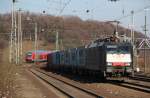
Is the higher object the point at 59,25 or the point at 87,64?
the point at 59,25

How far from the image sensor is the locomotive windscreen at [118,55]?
30.8 metres

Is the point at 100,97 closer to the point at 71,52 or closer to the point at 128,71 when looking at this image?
the point at 128,71

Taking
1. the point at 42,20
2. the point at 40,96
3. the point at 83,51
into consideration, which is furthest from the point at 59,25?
the point at 40,96

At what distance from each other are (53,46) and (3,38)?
85.1 ft

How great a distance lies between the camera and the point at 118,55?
3119cm

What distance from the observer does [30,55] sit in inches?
3903

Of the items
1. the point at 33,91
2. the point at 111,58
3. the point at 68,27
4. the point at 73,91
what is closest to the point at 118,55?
the point at 111,58

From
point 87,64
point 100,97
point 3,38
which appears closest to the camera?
point 100,97

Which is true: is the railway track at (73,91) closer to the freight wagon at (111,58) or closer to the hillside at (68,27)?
the freight wagon at (111,58)

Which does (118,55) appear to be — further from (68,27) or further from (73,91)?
(68,27)

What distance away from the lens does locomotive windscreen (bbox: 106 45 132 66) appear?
30.8 metres

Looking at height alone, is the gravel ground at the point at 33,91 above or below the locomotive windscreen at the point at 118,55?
below

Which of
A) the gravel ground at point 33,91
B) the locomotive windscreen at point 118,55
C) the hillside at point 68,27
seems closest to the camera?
the gravel ground at point 33,91

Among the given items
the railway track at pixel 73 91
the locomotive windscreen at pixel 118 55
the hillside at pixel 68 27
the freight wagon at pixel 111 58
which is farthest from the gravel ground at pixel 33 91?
the hillside at pixel 68 27
